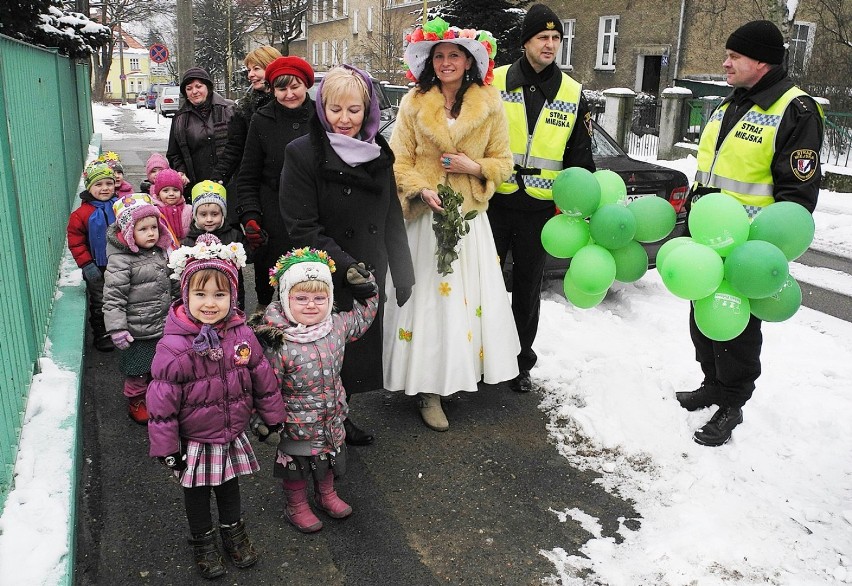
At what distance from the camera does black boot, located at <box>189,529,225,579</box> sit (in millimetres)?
2893

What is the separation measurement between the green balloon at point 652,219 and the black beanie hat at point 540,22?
1.19 metres

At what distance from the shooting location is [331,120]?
3.42 m

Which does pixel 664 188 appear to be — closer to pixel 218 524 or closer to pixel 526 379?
pixel 526 379

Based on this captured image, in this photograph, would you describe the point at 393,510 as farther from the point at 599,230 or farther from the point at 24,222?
the point at 24,222

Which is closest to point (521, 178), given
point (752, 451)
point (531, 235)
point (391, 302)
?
point (531, 235)

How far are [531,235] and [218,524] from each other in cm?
247

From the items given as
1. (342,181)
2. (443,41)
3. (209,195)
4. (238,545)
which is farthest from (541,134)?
(238,545)

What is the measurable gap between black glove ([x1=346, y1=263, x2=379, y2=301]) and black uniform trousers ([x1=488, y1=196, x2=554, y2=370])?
147 cm

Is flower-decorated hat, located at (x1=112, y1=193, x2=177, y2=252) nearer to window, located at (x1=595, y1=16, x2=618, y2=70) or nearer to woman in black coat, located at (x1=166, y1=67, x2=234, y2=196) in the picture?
woman in black coat, located at (x1=166, y1=67, x2=234, y2=196)

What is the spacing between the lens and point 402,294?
3854 mm

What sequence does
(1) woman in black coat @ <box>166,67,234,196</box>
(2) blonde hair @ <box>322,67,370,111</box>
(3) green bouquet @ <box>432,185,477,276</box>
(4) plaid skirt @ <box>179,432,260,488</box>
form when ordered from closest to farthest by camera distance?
(4) plaid skirt @ <box>179,432,260,488</box>
(2) blonde hair @ <box>322,67,370,111</box>
(3) green bouquet @ <box>432,185,477,276</box>
(1) woman in black coat @ <box>166,67,234,196</box>

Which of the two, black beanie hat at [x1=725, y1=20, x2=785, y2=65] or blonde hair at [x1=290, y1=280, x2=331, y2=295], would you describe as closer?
blonde hair at [x1=290, y1=280, x2=331, y2=295]

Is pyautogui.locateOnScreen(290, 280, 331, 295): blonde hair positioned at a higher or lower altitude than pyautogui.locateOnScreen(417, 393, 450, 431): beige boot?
higher

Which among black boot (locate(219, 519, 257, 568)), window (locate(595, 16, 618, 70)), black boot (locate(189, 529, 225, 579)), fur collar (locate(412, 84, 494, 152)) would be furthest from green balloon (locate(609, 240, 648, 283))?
window (locate(595, 16, 618, 70))
